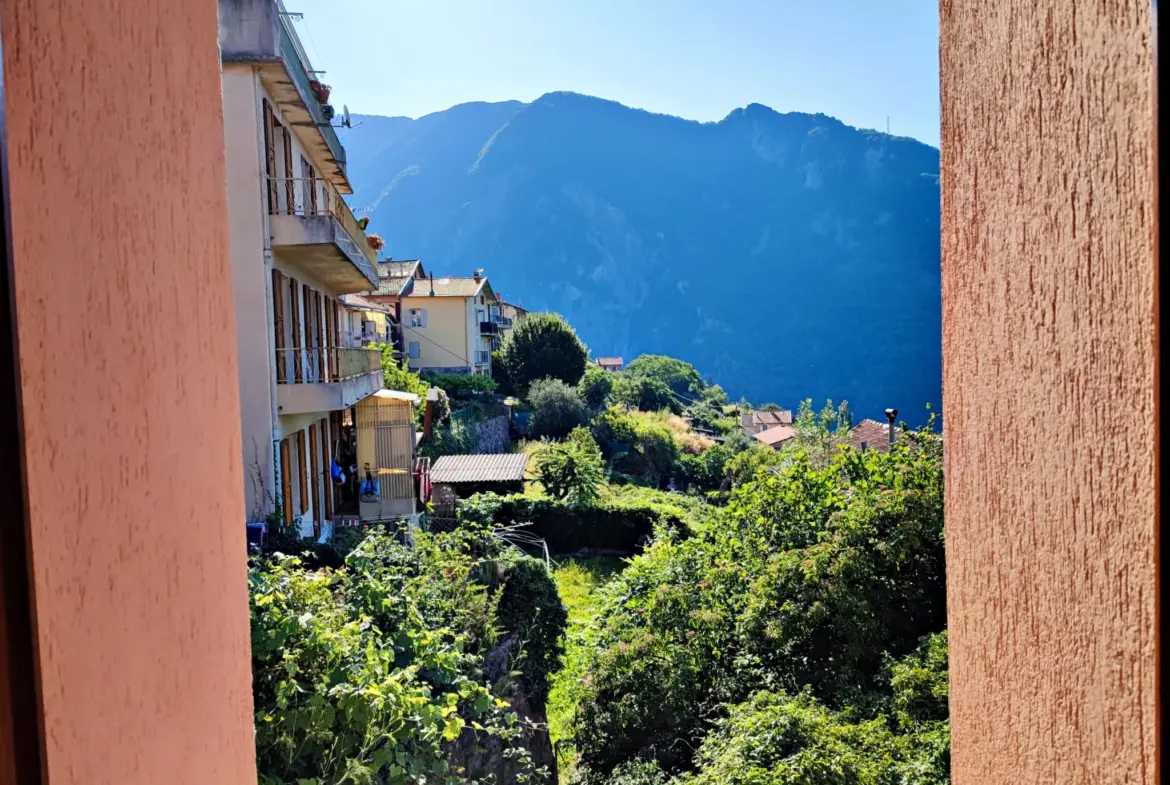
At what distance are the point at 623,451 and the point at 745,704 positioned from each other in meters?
27.2

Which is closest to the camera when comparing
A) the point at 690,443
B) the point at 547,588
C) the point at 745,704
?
the point at 745,704

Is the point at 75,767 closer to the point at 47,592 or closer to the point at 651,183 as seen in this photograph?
the point at 47,592

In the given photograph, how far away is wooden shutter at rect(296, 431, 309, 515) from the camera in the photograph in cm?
1152

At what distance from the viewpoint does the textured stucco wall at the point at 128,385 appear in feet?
2.06

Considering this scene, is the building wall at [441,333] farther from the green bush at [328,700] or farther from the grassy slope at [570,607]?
the green bush at [328,700]

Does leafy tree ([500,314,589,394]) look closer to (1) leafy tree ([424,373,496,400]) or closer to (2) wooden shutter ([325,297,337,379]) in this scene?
(1) leafy tree ([424,373,496,400])

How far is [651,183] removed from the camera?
178000 mm

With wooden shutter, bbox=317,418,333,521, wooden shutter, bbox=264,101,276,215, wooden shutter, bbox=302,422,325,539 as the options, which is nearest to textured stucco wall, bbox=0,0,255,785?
wooden shutter, bbox=264,101,276,215

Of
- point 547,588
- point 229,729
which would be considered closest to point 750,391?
point 547,588

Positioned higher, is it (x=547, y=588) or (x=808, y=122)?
(x=808, y=122)

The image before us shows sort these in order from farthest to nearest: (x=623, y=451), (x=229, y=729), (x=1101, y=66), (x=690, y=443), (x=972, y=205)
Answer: (x=690, y=443) → (x=623, y=451) → (x=229, y=729) → (x=972, y=205) → (x=1101, y=66)

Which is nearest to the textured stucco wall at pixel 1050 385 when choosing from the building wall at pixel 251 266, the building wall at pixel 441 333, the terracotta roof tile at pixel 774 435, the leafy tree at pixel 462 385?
the building wall at pixel 251 266

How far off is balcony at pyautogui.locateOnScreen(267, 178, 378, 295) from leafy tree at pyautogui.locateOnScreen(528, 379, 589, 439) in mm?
19962

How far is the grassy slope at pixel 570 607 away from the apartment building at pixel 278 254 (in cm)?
414
